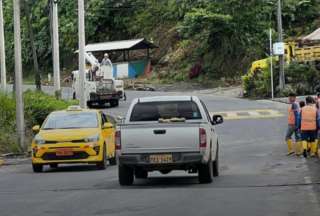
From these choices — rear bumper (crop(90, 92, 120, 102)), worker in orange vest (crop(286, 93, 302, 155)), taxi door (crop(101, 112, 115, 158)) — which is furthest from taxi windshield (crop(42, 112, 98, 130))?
rear bumper (crop(90, 92, 120, 102))

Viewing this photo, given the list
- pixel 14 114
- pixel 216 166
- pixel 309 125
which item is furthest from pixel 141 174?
pixel 14 114

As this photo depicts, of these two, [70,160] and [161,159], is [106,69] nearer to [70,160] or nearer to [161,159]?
[70,160]

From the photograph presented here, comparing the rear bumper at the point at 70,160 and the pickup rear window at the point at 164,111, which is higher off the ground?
the pickup rear window at the point at 164,111

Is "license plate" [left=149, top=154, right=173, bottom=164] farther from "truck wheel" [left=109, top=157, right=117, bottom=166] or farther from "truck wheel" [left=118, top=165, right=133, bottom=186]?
"truck wheel" [left=109, top=157, right=117, bottom=166]

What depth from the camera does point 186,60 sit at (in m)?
72.2

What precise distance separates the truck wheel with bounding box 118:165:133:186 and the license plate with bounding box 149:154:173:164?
79 centimetres

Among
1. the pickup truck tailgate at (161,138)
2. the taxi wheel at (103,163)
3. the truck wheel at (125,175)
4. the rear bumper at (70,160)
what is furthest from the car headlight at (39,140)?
the pickup truck tailgate at (161,138)

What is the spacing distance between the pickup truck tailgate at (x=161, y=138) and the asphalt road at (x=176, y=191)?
821 mm

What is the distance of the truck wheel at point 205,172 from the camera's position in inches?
706

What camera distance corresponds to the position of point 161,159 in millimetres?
17469

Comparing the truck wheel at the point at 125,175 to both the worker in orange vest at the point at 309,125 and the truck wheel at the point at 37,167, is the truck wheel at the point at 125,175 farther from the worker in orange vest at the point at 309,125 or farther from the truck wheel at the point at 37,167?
the worker in orange vest at the point at 309,125

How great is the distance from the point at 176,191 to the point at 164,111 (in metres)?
2.43

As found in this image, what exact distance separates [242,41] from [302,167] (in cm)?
4499

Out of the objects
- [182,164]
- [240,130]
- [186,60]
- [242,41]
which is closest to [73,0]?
[186,60]
